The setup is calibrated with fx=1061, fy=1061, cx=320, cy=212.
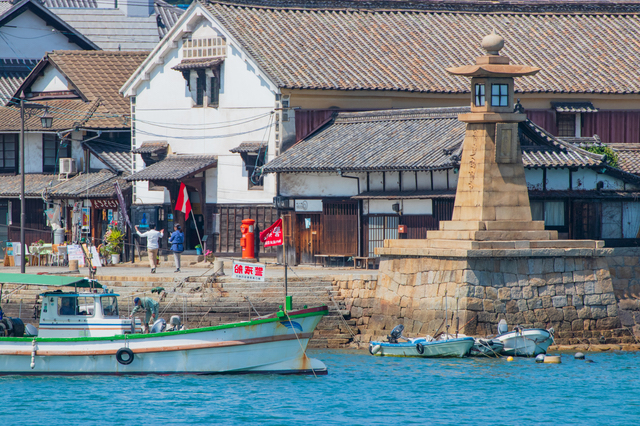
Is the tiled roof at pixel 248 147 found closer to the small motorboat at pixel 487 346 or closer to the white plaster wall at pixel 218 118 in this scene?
the white plaster wall at pixel 218 118

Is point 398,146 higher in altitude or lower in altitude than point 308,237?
higher

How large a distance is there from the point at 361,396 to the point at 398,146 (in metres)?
12.8

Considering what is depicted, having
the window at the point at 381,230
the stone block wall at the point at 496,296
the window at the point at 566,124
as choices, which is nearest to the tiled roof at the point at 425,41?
the window at the point at 566,124

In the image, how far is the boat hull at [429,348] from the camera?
29281 mm

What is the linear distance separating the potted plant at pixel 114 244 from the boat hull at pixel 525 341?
57.2 ft

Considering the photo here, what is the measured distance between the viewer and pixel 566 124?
42.2 m

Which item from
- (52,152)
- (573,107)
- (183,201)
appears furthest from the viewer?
(52,152)

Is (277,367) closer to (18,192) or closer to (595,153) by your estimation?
(595,153)

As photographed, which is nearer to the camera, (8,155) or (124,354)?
(124,354)

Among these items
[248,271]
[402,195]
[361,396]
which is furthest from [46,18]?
[361,396]

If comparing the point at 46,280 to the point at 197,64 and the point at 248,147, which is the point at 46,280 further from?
the point at 197,64

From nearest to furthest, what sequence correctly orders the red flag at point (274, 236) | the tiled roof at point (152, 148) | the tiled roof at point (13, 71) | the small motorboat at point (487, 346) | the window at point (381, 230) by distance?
the small motorboat at point (487, 346)
the red flag at point (274, 236)
the window at point (381, 230)
the tiled roof at point (152, 148)
the tiled roof at point (13, 71)

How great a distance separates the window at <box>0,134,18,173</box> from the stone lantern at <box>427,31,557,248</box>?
907 inches

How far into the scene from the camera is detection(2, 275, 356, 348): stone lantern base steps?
32.4 meters
